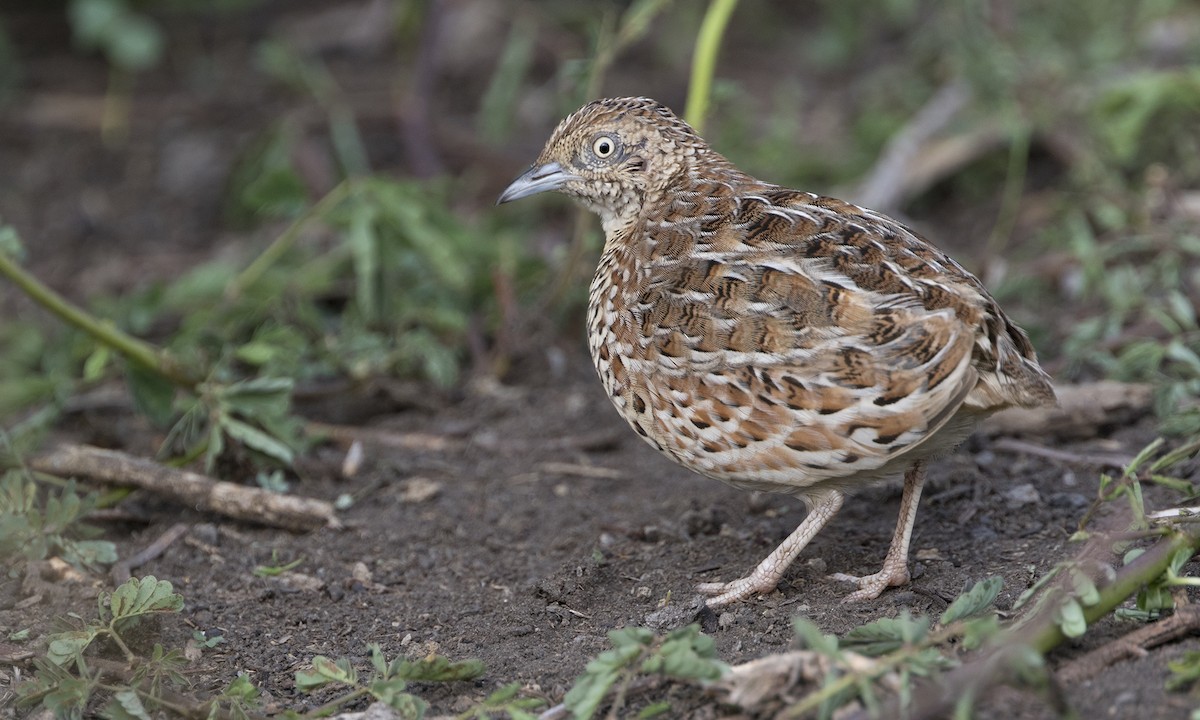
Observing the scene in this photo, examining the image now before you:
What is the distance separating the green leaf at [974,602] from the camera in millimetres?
3256

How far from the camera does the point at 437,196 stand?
20.6 feet

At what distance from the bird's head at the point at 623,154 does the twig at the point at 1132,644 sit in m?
2.06

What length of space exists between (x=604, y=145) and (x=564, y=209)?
3.35 meters

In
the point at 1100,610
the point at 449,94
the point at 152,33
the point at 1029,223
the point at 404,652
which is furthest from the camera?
the point at 449,94

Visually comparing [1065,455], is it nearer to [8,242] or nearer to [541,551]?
[541,551]

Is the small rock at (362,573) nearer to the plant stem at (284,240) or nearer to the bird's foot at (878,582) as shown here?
the bird's foot at (878,582)

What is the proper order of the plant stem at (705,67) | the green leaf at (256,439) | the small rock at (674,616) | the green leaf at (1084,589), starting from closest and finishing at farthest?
the green leaf at (1084,589), the small rock at (674,616), the green leaf at (256,439), the plant stem at (705,67)

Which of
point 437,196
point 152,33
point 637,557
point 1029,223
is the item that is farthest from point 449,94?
point 637,557

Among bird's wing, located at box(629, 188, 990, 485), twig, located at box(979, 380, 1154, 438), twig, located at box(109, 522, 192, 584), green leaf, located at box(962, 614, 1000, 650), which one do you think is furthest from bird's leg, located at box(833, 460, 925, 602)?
twig, located at box(109, 522, 192, 584)

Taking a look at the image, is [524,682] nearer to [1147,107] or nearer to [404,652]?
[404,652]

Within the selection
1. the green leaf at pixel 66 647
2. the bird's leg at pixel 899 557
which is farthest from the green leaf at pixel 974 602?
the green leaf at pixel 66 647

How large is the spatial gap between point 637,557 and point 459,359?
6.94 feet

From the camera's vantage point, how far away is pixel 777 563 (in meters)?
3.99

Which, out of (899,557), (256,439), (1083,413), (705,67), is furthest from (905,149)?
(256,439)
